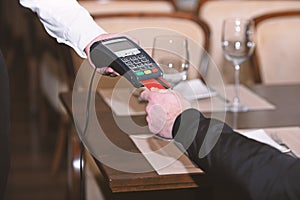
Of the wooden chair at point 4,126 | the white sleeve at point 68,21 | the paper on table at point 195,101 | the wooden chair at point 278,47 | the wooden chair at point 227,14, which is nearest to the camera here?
the wooden chair at point 4,126

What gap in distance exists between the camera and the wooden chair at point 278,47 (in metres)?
2.74

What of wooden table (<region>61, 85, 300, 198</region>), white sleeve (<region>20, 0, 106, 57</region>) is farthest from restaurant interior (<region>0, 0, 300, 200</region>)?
white sleeve (<region>20, 0, 106, 57</region>)

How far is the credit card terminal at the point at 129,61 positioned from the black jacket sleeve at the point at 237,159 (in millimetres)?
113

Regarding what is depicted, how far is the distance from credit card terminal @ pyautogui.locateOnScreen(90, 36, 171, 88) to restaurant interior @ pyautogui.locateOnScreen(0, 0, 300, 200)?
0.21 meters

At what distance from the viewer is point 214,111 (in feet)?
6.52

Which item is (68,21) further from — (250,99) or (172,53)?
(250,99)

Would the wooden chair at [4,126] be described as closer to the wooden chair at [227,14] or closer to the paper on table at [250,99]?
the paper on table at [250,99]

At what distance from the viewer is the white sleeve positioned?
158 centimetres

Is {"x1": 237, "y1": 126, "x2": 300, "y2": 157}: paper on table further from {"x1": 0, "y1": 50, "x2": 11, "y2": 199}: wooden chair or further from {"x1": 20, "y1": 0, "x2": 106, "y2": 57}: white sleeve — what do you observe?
{"x1": 0, "y1": 50, "x2": 11, "y2": 199}: wooden chair

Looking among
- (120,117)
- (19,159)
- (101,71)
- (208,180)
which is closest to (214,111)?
(120,117)

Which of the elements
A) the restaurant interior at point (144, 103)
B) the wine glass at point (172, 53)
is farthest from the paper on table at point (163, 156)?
the wine glass at point (172, 53)

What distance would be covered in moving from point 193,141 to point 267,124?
0.50 metres

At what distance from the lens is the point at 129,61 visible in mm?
1404

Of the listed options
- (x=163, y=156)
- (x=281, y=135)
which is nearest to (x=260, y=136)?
(x=281, y=135)
